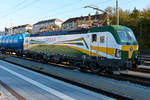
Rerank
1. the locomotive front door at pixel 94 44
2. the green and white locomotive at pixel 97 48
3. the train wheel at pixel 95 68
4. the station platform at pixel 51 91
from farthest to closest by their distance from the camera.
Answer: the train wheel at pixel 95 68 → the locomotive front door at pixel 94 44 → the green and white locomotive at pixel 97 48 → the station platform at pixel 51 91

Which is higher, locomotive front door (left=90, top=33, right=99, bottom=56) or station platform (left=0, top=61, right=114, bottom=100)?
locomotive front door (left=90, top=33, right=99, bottom=56)

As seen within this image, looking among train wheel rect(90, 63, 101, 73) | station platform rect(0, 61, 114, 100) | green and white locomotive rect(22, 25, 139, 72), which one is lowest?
station platform rect(0, 61, 114, 100)

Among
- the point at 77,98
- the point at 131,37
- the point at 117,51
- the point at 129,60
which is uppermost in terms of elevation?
the point at 131,37

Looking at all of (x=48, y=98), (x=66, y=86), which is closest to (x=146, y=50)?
(x=66, y=86)

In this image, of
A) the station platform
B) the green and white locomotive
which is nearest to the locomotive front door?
the green and white locomotive

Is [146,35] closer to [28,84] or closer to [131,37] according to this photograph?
[131,37]

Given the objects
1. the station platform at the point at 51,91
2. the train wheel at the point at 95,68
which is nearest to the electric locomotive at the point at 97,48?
the train wheel at the point at 95,68

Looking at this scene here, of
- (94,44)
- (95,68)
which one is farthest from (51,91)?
(94,44)

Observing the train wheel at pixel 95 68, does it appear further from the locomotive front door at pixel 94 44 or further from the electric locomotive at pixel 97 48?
the locomotive front door at pixel 94 44

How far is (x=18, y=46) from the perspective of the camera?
74.7 ft

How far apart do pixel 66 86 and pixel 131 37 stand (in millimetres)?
5700

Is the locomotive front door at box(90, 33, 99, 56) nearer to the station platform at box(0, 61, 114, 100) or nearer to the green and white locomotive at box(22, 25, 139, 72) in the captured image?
the green and white locomotive at box(22, 25, 139, 72)

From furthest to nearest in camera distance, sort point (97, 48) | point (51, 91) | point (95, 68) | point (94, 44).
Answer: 1. point (95, 68)
2. point (94, 44)
3. point (97, 48)
4. point (51, 91)

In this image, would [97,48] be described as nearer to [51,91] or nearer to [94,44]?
[94,44]
